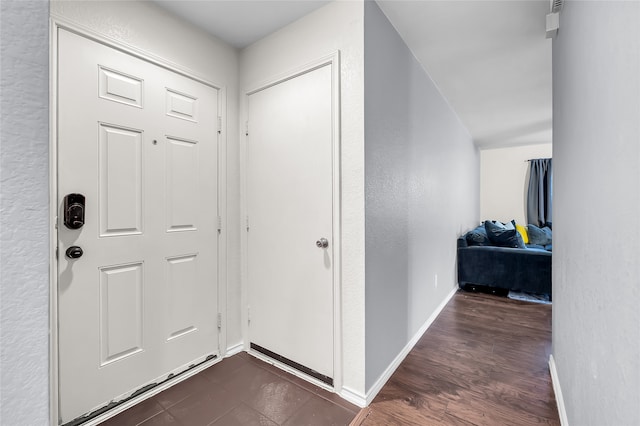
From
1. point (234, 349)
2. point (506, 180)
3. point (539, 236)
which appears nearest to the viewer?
point (234, 349)

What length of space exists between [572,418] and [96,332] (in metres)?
2.34

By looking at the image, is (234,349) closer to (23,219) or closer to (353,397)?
(353,397)

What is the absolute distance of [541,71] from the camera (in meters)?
2.73

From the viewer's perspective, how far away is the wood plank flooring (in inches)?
62.6

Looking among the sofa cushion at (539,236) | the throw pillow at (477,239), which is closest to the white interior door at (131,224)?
the throw pillow at (477,239)

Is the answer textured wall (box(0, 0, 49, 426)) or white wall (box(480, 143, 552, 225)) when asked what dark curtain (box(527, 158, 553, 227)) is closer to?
white wall (box(480, 143, 552, 225))

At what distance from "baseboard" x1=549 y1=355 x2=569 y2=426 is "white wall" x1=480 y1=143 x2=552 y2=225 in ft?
15.5

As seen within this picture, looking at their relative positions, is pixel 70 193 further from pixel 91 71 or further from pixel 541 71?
pixel 541 71

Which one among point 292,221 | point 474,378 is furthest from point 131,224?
point 474,378

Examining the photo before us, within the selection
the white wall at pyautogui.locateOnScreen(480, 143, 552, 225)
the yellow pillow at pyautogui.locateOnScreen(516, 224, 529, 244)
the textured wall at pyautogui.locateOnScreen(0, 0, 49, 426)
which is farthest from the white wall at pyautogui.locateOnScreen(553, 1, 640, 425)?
the white wall at pyautogui.locateOnScreen(480, 143, 552, 225)

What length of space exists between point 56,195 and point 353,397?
191 centimetres

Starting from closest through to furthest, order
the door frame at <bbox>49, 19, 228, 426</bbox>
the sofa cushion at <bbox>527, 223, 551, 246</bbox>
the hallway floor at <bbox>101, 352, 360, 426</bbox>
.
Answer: the door frame at <bbox>49, 19, 228, 426</bbox> < the hallway floor at <bbox>101, 352, 360, 426</bbox> < the sofa cushion at <bbox>527, 223, 551, 246</bbox>

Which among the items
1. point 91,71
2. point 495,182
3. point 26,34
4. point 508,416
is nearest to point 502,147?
point 495,182

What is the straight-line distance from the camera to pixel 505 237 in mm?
3822
